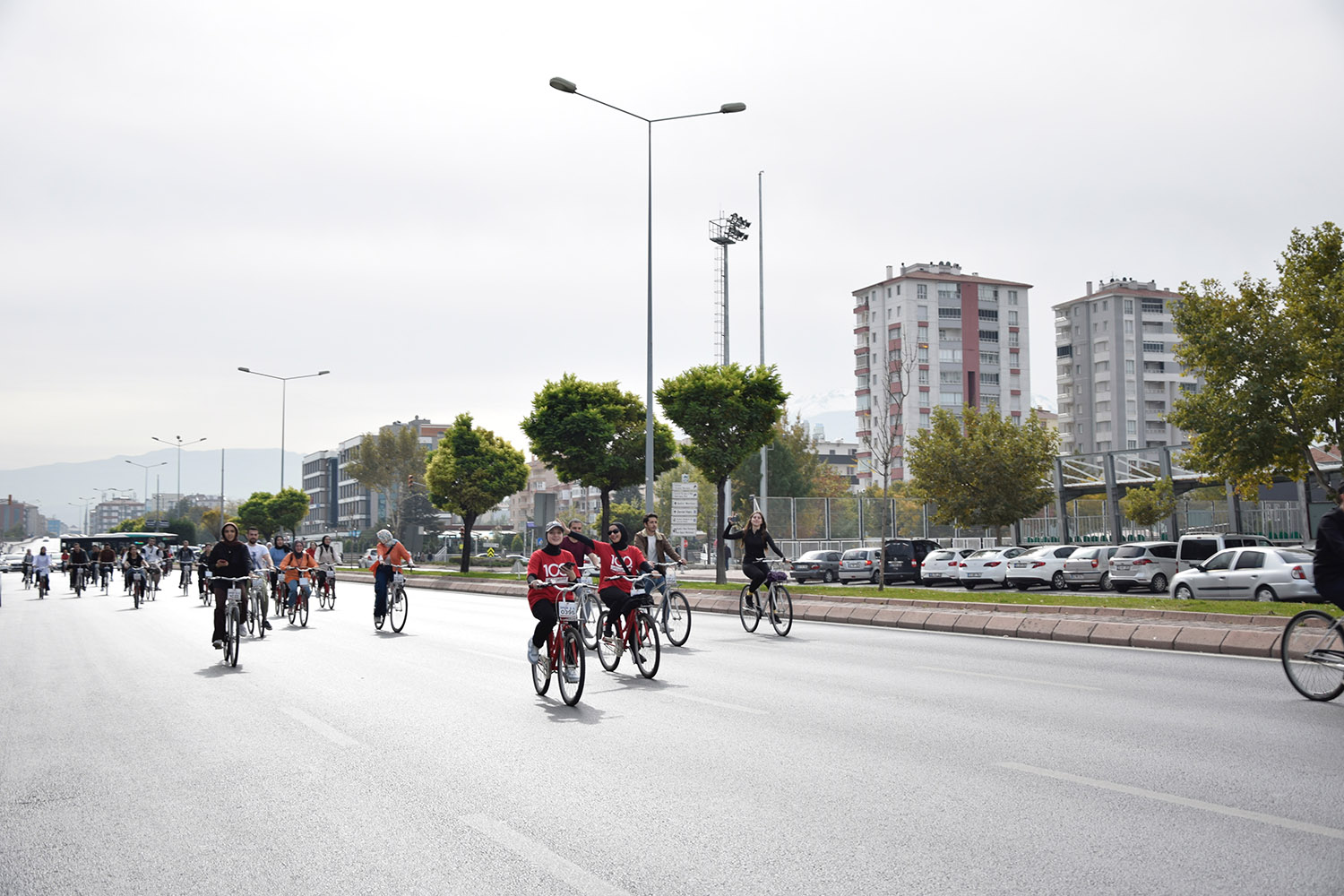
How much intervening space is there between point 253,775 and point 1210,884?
18.2ft

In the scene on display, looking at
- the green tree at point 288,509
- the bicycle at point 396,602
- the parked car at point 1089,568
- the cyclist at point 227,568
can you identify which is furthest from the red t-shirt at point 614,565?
the green tree at point 288,509

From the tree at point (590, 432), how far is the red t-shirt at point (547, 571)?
113 ft

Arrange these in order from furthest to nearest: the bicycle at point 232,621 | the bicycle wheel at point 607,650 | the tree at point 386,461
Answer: the tree at point 386,461
the bicycle at point 232,621
the bicycle wheel at point 607,650

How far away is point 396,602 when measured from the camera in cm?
1938

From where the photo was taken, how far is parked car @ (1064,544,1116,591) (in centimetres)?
3166

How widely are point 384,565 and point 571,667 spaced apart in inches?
388

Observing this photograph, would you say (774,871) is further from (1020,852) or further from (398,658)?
(398,658)

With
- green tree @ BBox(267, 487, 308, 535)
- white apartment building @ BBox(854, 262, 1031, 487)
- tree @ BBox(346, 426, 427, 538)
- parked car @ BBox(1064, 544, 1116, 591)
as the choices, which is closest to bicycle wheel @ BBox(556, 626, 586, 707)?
parked car @ BBox(1064, 544, 1116, 591)

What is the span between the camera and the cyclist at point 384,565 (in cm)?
1885

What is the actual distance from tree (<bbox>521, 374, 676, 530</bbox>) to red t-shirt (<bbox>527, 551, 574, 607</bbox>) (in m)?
34.5

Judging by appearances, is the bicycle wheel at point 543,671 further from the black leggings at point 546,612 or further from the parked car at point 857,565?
the parked car at point 857,565

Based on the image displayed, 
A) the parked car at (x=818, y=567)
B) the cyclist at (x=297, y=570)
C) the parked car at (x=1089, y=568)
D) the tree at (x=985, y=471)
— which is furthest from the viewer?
the tree at (x=985, y=471)

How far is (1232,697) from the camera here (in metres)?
9.79

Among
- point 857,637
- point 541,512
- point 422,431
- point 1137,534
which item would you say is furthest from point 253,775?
point 422,431
